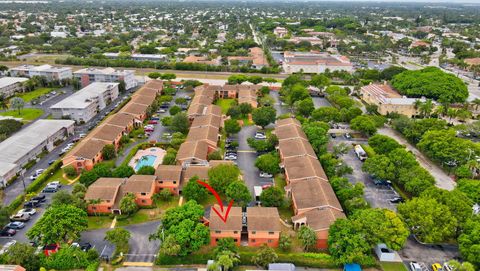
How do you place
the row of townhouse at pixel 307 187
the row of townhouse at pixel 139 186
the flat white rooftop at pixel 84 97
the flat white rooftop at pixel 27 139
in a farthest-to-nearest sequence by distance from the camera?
the flat white rooftop at pixel 84 97 < the flat white rooftop at pixel 27 139 < the row of townhouse at pixel 139 186 < the row of townhouse at pixel 307 187

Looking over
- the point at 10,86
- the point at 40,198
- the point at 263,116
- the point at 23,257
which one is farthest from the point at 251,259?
the point at 10,86

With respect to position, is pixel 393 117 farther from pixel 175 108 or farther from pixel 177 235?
pixel 177 235

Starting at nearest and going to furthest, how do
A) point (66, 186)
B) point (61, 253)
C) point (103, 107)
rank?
point (61, 253) < point (66, 186) < point (103, 107)

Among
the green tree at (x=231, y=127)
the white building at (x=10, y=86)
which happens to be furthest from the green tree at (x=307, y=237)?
the white building at (x=10, y=86)

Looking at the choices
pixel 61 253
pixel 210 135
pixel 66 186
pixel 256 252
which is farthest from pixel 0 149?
pixel 256 252

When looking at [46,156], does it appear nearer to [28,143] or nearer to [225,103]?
[28,143]

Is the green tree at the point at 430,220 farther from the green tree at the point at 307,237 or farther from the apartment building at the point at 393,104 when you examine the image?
the apartment building at the point at 393,104
